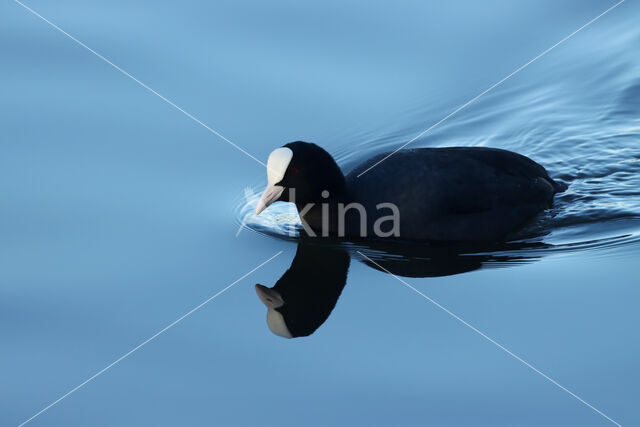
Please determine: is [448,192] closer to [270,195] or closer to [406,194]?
[406,194]

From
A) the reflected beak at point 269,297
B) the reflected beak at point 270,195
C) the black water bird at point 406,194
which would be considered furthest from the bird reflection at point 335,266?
the reflected beak at point 270,195

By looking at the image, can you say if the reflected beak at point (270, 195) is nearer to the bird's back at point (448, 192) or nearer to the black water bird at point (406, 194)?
the black water bird at point (406, 194)

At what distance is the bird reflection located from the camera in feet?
15.7

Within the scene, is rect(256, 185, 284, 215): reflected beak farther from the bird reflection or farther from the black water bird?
the bird reflection

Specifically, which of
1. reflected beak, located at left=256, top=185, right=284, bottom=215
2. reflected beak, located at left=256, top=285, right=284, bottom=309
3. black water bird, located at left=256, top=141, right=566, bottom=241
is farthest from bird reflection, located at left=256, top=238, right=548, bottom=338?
reflected beak, located at left=256, top=185, right=284, bottom=215

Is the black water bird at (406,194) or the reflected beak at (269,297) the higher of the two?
the black water bird at (406,194)

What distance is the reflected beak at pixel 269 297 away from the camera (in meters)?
4.86

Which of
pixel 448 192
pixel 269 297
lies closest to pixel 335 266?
pixel 269 297

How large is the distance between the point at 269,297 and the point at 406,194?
1.11 meters

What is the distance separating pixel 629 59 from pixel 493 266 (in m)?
3.29

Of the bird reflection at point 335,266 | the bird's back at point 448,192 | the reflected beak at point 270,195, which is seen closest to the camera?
the bird reflection at point 335,266

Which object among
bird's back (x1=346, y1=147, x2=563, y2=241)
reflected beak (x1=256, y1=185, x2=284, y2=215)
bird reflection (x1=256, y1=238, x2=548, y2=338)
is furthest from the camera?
bird's back (x1=346, y1=147, x2=563, y2=241)

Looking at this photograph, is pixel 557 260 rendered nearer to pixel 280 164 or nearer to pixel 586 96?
pixel 280 164

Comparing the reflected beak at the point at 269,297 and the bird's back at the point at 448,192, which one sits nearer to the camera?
the reflected beak at the point at 269,297
